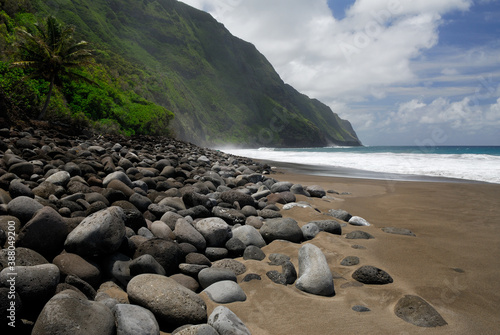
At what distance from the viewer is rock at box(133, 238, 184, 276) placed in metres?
2.68

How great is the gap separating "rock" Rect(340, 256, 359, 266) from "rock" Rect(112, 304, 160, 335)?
213cm

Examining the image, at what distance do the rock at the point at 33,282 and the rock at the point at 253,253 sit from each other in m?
1.90

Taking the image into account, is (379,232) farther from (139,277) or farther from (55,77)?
(55,77)

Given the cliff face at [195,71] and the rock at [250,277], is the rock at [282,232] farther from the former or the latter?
the cliff face at [195,71]

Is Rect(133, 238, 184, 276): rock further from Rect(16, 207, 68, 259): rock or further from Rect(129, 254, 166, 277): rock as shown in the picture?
Rect(16, 207, 68, 259): rock

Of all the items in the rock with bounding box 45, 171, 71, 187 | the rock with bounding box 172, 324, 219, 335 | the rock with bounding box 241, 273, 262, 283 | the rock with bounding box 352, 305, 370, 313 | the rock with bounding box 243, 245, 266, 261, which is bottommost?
the rock with bounding box 241, 273, 262, 283

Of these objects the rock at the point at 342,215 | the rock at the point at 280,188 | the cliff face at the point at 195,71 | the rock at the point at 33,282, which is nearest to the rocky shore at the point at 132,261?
the rock at the point at 33,282

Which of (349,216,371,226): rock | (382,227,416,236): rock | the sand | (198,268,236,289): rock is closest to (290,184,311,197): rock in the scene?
the sand

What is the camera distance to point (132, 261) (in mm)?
2490

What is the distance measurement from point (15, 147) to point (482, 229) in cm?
895

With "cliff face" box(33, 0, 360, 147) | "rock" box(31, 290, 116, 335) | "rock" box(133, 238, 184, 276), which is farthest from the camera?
"cliff face" box(33, 0, 360, 147)

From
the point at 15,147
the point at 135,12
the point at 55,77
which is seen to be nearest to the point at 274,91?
the point at 135,12

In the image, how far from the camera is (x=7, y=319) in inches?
63.1

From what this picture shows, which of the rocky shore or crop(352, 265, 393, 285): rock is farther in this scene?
crop(352, 265, 393, 285): rock
